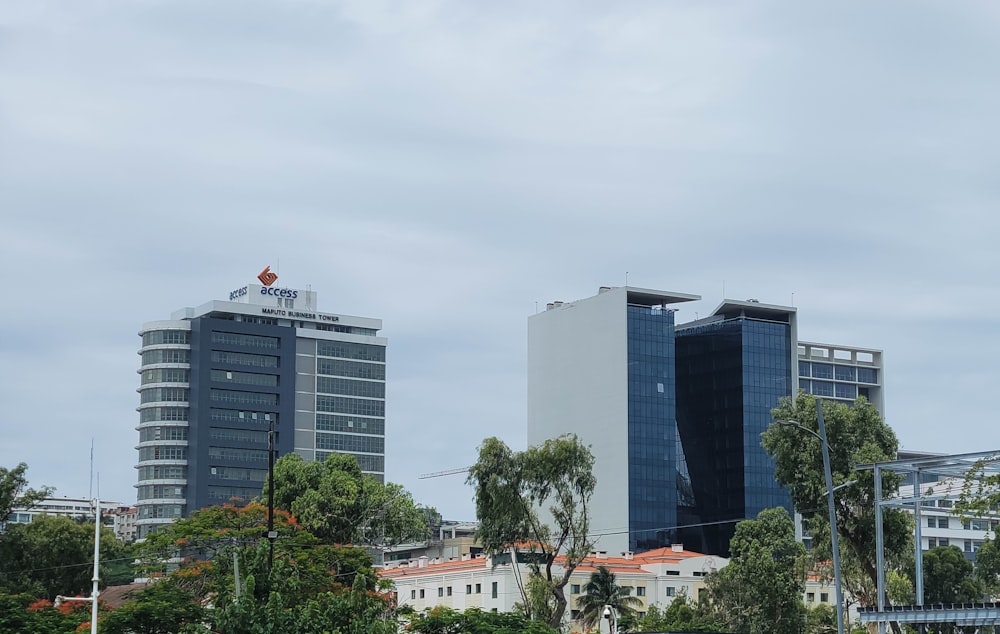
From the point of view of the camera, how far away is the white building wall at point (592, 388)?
173 m

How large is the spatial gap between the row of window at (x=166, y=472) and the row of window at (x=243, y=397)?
9556 mm

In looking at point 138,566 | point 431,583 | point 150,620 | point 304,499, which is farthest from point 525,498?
point 431,583

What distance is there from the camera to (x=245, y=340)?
599 feet

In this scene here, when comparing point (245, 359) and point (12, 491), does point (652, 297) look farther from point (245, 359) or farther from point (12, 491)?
point (12, 491)

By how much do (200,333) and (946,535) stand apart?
9365 cm

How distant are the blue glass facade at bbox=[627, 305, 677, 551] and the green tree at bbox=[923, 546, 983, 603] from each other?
5911 cm

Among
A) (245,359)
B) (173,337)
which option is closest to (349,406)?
(245,359)

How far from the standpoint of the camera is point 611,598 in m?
108

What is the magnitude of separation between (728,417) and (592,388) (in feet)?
57.2

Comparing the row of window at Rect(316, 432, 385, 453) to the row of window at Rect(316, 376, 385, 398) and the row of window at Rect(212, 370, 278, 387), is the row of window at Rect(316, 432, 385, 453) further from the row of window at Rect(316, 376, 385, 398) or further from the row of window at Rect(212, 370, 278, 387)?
the row of window at Rect(212, 370, 278, 387)

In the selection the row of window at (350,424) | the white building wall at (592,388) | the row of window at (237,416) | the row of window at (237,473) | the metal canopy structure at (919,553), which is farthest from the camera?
the row of window at (350,424)

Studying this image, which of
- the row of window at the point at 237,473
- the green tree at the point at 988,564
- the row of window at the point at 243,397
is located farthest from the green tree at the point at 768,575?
the row of window at the point at 243,397

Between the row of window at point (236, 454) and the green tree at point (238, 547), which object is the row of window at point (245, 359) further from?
the green tree at point (238, 547)

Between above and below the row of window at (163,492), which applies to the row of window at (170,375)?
above
